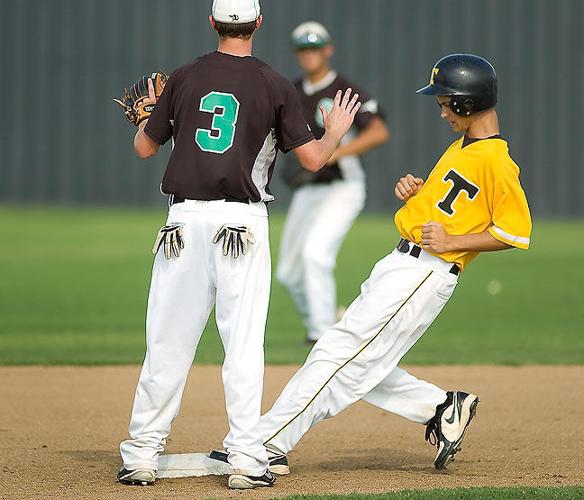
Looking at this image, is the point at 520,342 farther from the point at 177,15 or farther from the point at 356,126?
the point at 177,15

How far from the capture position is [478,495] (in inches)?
182

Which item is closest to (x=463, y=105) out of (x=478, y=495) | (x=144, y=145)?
(x=144, y=145)

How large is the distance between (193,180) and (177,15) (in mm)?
19672

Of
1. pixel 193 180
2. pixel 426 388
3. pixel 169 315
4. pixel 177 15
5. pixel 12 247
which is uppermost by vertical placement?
pixel 177 15

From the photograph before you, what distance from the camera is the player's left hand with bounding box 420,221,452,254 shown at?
16.5 feet

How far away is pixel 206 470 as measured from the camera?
16.8 feet

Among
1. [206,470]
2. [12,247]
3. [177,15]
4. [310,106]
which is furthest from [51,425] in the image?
[177,15]

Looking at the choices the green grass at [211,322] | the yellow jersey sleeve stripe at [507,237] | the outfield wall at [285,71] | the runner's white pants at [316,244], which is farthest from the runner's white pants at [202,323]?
the outfield wall at [285,71]

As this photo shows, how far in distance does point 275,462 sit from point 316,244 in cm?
439

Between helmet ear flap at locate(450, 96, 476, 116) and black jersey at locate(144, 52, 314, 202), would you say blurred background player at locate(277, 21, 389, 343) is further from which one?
black jersey at locate(144, 52, 314, 202)

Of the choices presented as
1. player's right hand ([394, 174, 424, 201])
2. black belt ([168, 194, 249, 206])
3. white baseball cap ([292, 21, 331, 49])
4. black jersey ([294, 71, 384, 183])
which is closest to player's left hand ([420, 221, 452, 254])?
player's right hand ([394, 174, 424, 201])

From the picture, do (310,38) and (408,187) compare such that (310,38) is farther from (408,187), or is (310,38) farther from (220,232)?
(220,232)

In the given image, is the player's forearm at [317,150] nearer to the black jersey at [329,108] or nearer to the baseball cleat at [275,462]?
the baseball cleat at [275,462]

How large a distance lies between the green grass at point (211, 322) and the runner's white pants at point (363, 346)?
11.7 feet
